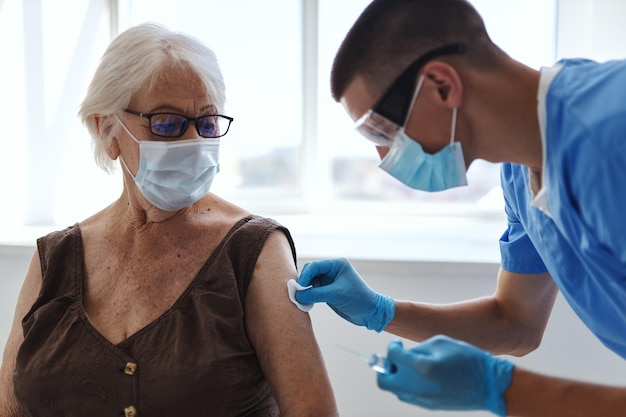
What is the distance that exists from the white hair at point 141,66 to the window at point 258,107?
1186 millimetres

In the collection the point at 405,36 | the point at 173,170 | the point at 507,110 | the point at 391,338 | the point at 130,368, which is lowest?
the point at 391,338

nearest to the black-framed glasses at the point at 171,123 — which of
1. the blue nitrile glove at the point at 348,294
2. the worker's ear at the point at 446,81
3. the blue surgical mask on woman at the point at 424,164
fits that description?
the blue nitrile glove at the point at 348,294

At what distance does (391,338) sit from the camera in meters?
2.15

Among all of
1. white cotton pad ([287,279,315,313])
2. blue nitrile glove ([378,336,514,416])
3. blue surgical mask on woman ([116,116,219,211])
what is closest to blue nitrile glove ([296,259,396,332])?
white cotton pad ([287,279,315,313])

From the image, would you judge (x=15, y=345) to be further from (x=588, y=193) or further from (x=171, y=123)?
(x=588, y=193)

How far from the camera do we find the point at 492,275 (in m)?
2.09

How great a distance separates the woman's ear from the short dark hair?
2.34 feet

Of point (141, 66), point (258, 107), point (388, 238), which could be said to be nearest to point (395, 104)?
point (141, 66)

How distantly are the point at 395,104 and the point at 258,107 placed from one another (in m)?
1.83

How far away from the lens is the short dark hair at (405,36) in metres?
1.15

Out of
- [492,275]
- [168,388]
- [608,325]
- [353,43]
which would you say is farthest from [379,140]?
[492,275]

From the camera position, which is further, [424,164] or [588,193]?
[424,164]

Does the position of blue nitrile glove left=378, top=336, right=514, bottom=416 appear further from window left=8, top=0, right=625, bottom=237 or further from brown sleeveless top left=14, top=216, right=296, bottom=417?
window left=8, top=0, right=625, bottom=237

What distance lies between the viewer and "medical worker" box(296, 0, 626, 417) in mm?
1053
